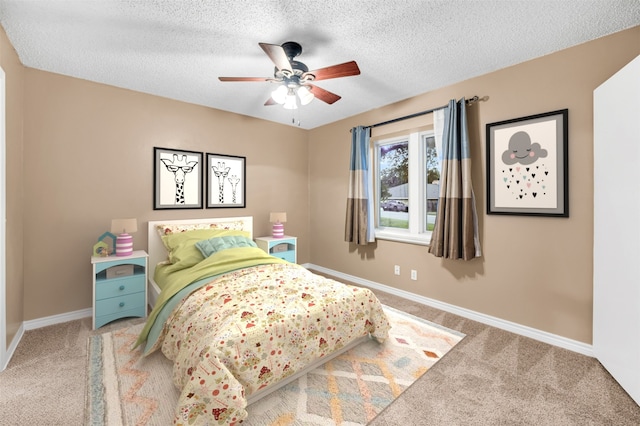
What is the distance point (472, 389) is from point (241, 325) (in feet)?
5.27

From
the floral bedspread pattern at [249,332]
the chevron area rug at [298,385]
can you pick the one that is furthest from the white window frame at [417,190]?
the floral bedspread pattern at [249,332]

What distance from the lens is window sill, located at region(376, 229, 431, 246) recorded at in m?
3.48

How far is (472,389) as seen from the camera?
192 cm

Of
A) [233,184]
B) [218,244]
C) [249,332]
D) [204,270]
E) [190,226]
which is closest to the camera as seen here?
[249,332]

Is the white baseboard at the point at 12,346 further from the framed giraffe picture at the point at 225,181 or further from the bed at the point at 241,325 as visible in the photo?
the framed giraffe picture at the point at 225,181

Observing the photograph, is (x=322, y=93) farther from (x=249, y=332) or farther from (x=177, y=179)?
(x=177, y=179)

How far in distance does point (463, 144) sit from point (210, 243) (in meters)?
2.88

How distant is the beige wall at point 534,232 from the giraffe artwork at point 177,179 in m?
2.70

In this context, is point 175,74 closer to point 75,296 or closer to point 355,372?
point 75,296

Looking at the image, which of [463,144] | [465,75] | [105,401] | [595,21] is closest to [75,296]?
[105,401]

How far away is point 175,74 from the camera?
114 inches

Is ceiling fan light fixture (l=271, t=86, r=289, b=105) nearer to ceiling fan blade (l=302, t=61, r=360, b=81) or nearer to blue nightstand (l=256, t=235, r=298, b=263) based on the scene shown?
ceiling fan blade (l=302, t=61, r=360, b=81)

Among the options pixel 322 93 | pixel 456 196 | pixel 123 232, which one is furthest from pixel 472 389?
pixel 123 232

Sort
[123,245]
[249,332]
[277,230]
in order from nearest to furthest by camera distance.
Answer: [249,332]
[123,245]
[277,230]
